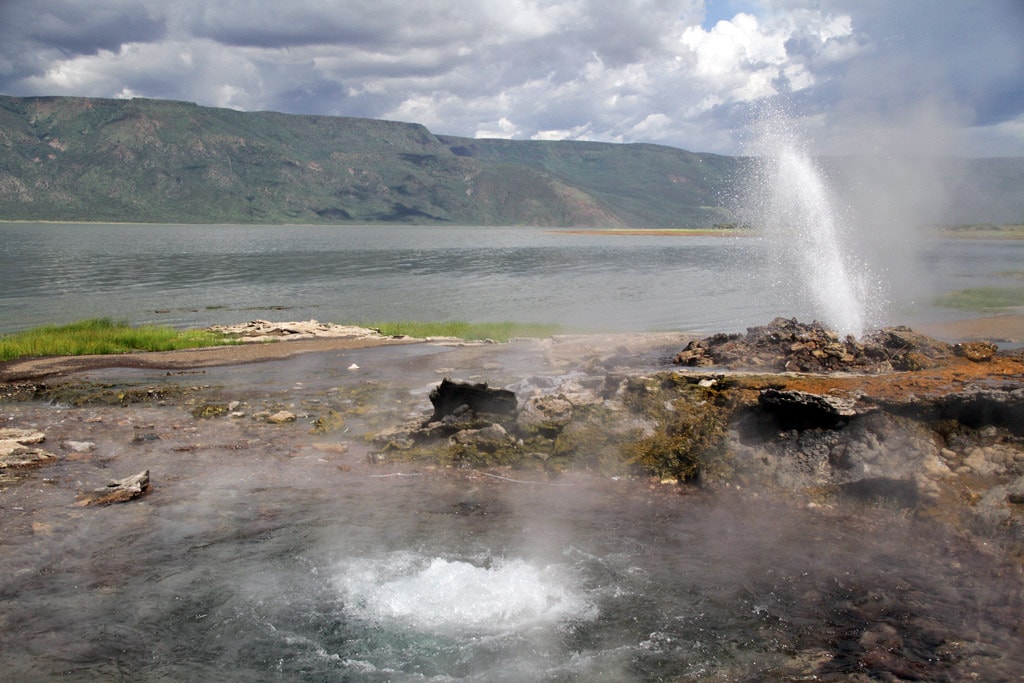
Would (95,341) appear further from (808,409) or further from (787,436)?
(808,409)

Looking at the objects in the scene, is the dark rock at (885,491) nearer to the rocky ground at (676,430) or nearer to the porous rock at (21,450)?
the rocky ground at (676,430)

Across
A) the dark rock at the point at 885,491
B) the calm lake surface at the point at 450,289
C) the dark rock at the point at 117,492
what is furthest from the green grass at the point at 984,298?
the dark rock at the point at 117,492

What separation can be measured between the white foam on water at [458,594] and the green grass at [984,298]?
117 ft

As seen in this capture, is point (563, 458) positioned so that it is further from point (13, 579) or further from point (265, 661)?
point (13, 579)

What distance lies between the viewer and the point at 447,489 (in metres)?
10.5

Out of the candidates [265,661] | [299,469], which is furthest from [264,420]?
[265,661]

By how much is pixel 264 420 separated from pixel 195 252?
86.8 m

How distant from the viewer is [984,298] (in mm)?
37781

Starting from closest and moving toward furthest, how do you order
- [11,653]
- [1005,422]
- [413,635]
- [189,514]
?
[11,653] < [413,635] < [189,514] < [1005,422]

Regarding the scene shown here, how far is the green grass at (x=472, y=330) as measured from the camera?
27922 mm

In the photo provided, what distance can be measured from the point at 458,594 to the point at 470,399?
6.01 metres

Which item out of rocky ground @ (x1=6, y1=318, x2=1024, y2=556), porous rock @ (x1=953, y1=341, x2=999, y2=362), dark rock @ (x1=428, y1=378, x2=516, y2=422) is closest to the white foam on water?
rocky ground @ (x1=6, y1=318, x2=1024, y2=556)

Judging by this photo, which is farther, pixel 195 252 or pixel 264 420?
pixel 195 252

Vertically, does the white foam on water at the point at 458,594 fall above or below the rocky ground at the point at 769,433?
below
